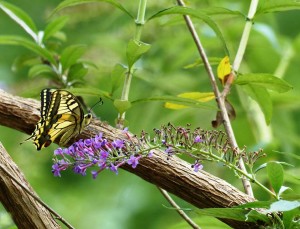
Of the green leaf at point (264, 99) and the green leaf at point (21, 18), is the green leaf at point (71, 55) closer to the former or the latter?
the green leaf at point (21, 18)

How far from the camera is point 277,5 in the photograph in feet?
3.05

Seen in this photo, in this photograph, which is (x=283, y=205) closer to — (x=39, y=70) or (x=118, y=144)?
(x=118, y=144)

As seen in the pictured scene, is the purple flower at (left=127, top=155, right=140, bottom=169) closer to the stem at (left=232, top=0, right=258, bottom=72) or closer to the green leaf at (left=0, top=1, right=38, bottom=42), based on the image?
the stem at (left=232, top=0, right=258, bottom=72)

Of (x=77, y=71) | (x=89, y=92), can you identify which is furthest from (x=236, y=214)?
(x=77, y=71)

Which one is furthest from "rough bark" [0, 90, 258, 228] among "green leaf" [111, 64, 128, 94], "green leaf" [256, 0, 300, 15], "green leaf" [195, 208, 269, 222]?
"green leaf" [256, 0, 300, 15]

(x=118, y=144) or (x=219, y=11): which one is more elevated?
(x=219, y=11)

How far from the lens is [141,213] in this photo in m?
1.83

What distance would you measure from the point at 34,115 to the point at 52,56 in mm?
218

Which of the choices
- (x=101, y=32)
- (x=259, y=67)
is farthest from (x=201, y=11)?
(x=101, y=32)

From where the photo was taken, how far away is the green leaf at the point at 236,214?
2.30ft

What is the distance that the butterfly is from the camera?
0.84 meters

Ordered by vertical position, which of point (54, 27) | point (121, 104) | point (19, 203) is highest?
point (54, 27)

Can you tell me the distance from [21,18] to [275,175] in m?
0.55

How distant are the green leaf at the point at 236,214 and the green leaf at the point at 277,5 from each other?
0.98ft
